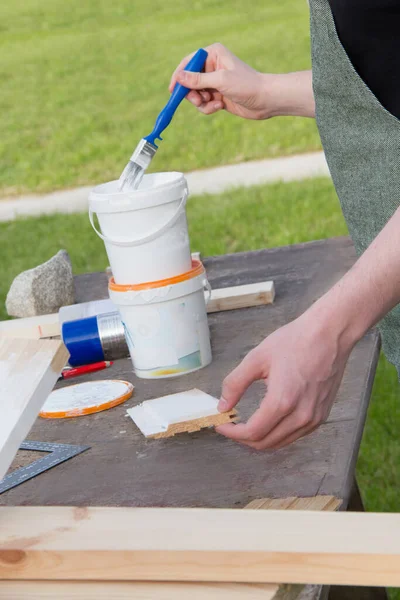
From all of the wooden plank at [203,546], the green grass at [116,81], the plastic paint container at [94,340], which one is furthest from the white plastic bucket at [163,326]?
the green grass at [116,81]

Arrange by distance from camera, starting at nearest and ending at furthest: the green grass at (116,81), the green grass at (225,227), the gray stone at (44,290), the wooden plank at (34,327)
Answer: the wooden plank at (34,327) → the gray stone at (44,290) → the green grass at (225,227) → the green grass at (116,81)

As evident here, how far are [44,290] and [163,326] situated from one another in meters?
0.64

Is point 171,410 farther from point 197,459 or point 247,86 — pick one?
point 247,86

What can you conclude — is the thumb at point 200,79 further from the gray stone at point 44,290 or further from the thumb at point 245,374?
the thumb at point 245,374

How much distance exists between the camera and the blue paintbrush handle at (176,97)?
1742 mm

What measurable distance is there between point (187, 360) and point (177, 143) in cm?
554

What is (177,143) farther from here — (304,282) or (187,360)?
(187,360)

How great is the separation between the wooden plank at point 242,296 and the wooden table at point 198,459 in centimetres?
22

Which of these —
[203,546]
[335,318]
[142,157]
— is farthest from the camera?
[142,157]

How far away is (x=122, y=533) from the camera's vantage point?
3.11 feet

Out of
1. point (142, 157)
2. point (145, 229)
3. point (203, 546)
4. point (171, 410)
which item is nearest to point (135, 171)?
point (142, 157)

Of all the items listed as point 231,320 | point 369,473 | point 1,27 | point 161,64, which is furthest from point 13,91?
point 231,320

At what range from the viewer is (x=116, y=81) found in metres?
9.36

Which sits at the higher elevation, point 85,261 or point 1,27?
point 1,27
